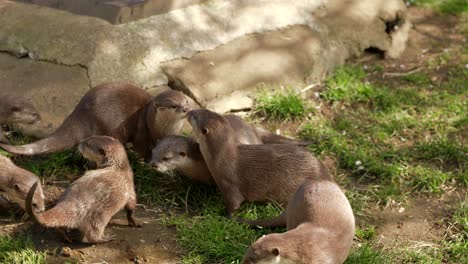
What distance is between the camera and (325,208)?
337 cm

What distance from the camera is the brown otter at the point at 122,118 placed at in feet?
14.0

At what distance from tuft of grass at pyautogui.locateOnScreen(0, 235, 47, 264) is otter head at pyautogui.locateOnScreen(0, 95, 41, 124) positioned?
3.23 feet

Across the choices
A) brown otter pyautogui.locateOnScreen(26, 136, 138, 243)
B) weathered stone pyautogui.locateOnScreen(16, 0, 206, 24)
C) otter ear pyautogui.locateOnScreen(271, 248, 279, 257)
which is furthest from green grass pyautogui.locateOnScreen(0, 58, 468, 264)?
weathered stone pyautogui.locateOnScreen(16, 0, 206, 24)

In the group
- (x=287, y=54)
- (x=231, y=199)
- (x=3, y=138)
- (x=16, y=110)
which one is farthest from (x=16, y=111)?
(x=287, y=54)

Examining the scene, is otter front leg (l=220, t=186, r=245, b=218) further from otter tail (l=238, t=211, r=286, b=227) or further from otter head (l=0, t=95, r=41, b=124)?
otter head (l=0, t=95, r=41, b=124)

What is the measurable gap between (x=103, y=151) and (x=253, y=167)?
0.79m

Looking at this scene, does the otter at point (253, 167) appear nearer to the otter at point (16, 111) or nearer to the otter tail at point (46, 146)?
the otter tail at point (46, 146)

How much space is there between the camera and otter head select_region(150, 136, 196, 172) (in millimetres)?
4148

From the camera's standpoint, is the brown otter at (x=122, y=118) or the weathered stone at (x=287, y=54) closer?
the brown otter at (x=122, y=118)

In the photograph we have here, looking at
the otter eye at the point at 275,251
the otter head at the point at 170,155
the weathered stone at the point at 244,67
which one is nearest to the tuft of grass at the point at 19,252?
the otter head at the point at 170,155

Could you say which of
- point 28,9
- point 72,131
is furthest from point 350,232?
point 28,9

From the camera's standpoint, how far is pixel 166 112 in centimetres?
432

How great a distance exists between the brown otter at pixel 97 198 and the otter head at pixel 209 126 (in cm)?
47

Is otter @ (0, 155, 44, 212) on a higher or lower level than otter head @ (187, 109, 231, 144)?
lower
